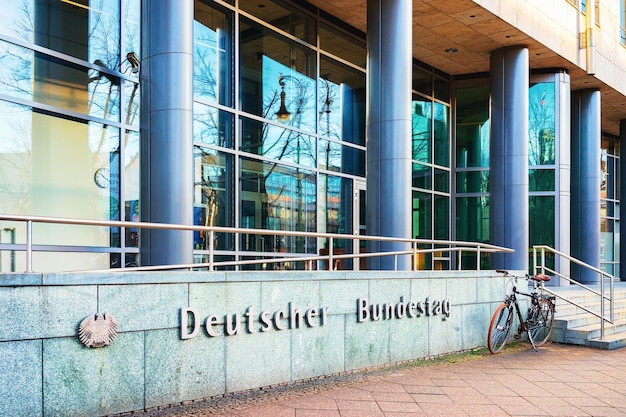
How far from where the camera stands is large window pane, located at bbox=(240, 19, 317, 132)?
13.4 m

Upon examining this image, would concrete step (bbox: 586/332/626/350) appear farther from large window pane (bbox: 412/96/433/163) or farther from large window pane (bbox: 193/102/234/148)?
large window pane (bbox: 412/96/433/163)

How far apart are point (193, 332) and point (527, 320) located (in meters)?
6.54

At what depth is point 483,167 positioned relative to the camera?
65.8 ft

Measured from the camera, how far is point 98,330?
5379mm

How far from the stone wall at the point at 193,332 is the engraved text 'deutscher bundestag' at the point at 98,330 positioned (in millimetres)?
52

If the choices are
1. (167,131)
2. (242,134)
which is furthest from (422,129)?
(167,131)

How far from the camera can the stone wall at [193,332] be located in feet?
16.5

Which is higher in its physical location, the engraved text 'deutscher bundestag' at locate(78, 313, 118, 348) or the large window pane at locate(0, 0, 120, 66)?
the large window pane at locate(0, 0, 120, 66)

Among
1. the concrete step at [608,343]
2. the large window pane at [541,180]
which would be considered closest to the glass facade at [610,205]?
the large window pane at [541,180]

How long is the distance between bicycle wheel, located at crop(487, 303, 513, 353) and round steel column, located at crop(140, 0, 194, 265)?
16.2 ft

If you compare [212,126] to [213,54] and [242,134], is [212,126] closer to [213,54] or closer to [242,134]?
[242,134]

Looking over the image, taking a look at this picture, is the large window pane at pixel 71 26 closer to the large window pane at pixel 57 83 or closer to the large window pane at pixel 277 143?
the large window pane at pixel 57 83

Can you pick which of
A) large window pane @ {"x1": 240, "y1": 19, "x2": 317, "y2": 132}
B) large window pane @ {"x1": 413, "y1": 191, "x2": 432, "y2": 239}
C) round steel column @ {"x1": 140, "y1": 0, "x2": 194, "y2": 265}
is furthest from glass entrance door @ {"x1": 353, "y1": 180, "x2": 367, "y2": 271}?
round steel column @ {"x1": 140, "y1": 0, "x2": 194, "y2": 265}

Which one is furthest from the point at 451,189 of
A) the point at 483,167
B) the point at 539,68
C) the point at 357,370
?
the point at 357,370
